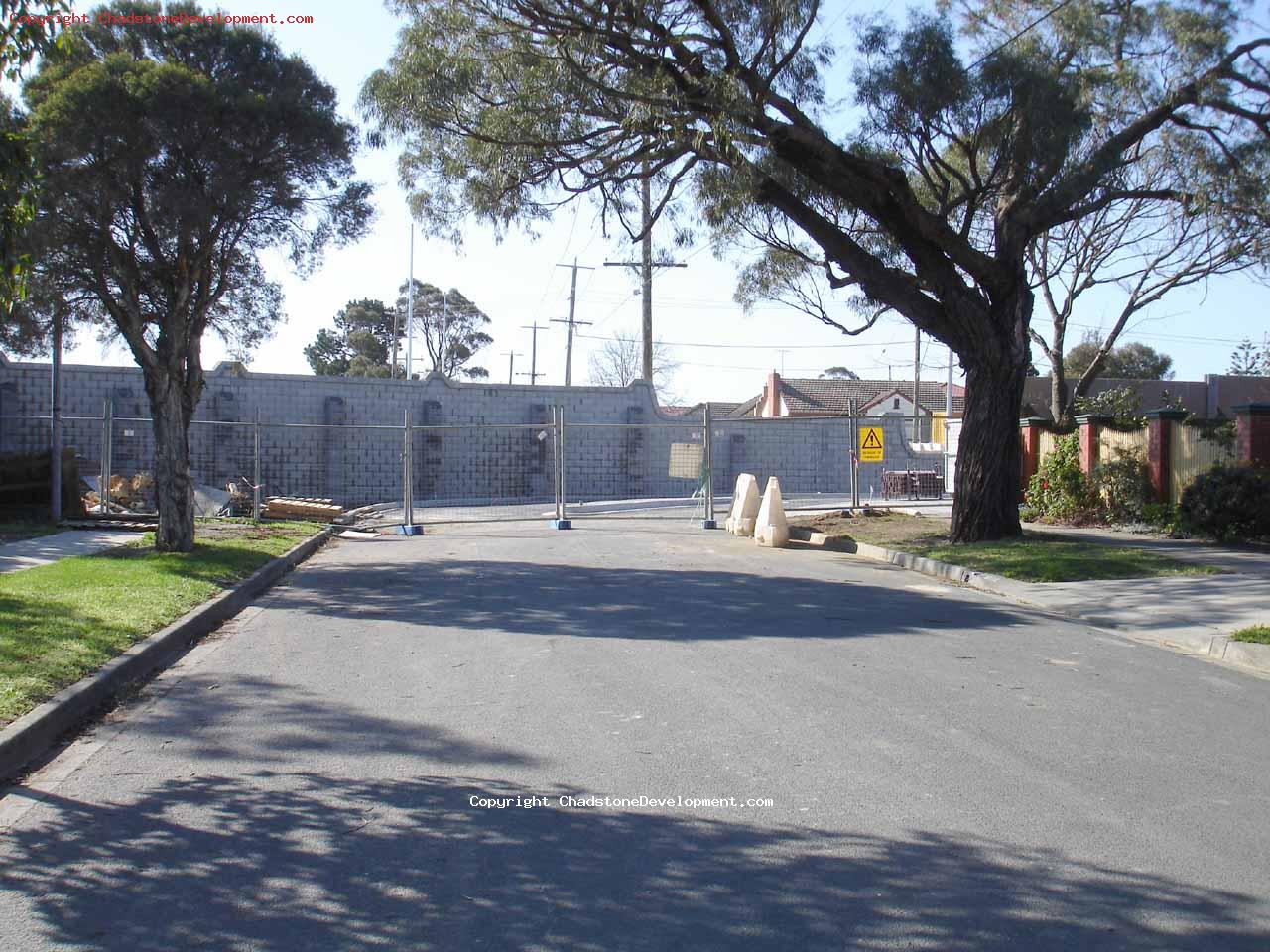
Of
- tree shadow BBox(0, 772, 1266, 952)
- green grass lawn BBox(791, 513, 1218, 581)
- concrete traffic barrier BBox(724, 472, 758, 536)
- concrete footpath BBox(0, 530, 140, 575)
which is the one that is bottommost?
tree shadow BBox(0, 772, 1266, 952)

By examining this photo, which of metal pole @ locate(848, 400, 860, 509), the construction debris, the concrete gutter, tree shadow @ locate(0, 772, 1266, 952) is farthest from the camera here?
metal pole @ locate(848, 400, 860, 509)

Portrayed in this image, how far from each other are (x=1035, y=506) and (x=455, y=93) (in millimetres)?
14398

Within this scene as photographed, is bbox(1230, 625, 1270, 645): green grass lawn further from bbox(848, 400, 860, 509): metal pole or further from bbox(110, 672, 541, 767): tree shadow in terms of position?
bbox(848, 400, 860, 509): metal pole

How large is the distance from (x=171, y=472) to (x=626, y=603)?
6816mm

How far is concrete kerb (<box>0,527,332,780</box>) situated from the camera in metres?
6.11

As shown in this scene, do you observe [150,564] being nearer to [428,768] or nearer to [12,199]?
[12,199]

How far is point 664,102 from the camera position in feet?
48.4

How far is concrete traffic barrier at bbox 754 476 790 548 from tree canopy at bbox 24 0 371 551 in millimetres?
8870

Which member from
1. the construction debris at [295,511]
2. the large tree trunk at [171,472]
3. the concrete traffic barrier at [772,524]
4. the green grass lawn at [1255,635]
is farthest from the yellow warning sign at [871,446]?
the large tree trunk at [171,472]

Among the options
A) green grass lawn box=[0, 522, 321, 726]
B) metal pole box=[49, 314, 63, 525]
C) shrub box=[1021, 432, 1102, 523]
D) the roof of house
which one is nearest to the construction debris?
metal pole box=[49, 314, 63, 525]

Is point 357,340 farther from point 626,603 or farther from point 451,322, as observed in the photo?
point 626,603

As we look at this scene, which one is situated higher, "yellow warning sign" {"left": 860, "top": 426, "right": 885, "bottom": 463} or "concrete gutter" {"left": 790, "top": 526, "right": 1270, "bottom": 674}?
"yellow warning sign" {"left": 860, "top": 426, "right": 885, "bottom": 463}

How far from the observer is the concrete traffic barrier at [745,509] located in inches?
814

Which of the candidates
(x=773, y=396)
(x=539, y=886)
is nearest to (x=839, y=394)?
(x=773, y=396)
